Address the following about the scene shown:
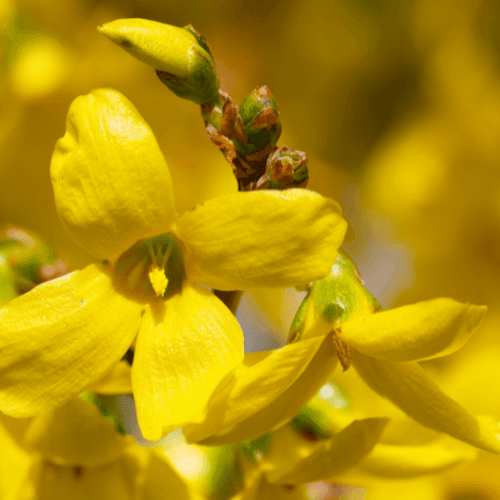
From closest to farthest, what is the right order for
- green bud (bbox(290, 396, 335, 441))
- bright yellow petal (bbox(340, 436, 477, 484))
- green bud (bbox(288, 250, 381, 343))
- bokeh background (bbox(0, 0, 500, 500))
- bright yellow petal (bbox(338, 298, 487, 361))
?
bright yellow petal (bbox(338, 298, 487, 361)), green bud (bbox(288, 250, 381, 343)), bright yellow petal (bbox(340, 436, 477, 484)), green bud (bbox(290, 396, 335, 441)), bokeh background (bbox(0, 0, 500, 500))

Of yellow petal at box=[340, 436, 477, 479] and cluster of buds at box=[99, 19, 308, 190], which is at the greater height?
cluster of buds at box=[99, 19, 308, 190]

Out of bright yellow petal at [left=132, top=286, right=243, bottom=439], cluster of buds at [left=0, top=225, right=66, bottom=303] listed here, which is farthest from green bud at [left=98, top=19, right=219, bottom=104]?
cluster of buds at [left=0, top=225, right=66, bottom=303]

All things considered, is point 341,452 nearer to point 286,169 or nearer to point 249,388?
point 249,388

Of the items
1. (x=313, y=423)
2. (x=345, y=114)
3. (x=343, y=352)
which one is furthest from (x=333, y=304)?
(x=345, y=114)

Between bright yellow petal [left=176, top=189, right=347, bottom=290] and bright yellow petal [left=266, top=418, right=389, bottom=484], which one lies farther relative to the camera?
bright yellow petal [left=266, top=418, right=389, bottom=484]

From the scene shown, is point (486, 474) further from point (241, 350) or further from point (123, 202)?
point (123, 202)

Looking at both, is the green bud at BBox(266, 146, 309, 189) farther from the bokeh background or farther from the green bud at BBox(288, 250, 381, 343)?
the bokeh background
